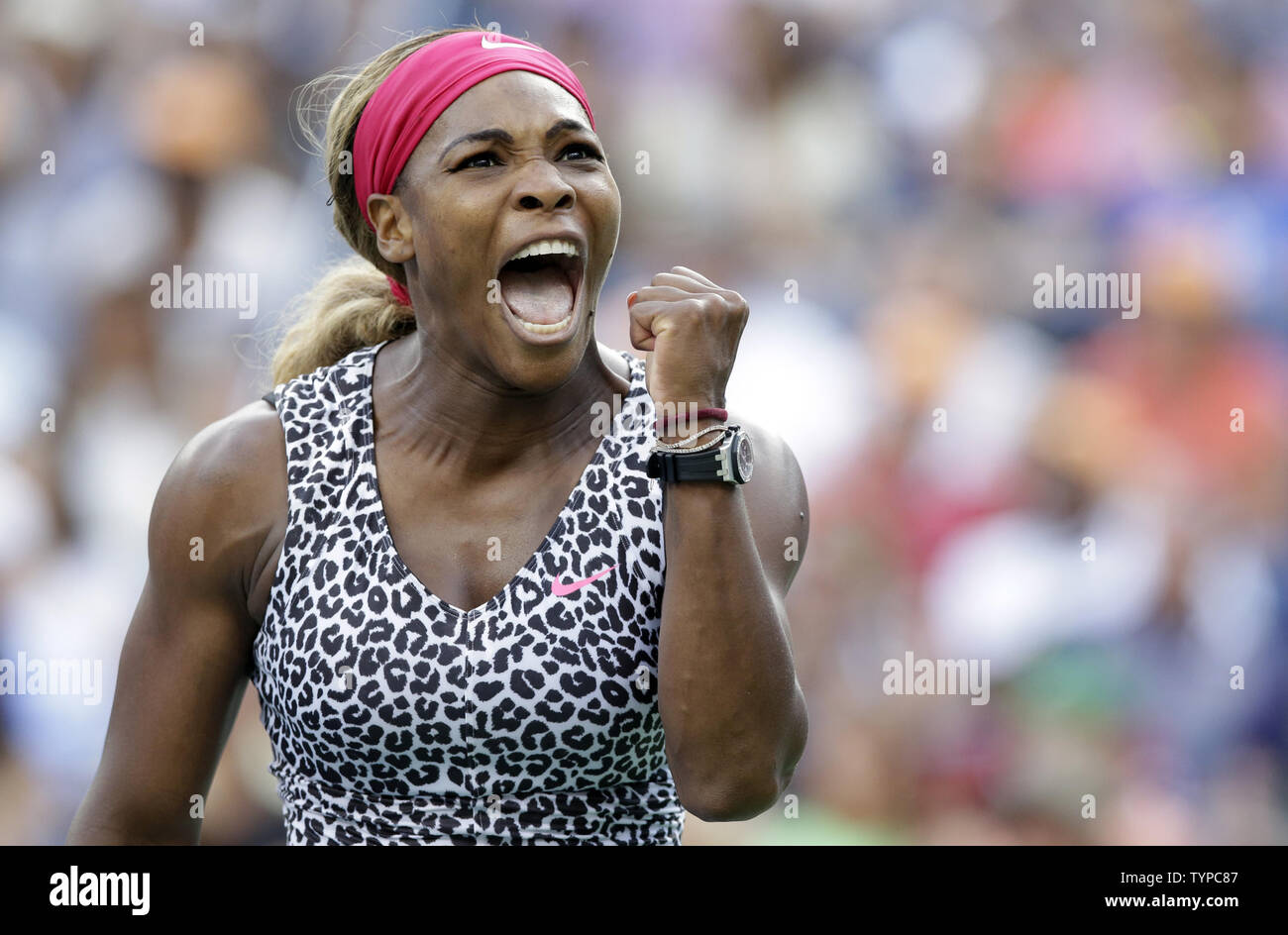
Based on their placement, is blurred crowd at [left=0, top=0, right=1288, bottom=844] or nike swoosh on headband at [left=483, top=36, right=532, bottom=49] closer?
nike swoosh on headband at [left=483, top=36, right=532, bottom=49]

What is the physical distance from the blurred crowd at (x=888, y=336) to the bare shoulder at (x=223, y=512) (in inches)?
67.3

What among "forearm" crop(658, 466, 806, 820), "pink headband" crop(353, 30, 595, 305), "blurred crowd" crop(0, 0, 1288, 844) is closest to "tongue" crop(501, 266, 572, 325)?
"pink headband" crop(353, 30, 595, 305)

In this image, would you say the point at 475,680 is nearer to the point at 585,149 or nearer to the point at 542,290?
the point at 542,290

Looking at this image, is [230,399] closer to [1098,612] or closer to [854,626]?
[854,626]

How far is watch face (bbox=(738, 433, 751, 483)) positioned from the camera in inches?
74.9

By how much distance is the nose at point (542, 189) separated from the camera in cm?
203

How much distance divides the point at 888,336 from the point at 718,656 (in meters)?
2.46

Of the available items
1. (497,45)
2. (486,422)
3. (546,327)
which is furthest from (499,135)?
(486,422)

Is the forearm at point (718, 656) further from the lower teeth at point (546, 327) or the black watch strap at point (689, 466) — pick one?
the lower teeth at point (546, 327)

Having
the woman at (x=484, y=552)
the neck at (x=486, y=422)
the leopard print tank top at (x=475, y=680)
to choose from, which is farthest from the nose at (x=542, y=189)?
the leopard print tank top at (x=475, y=680)

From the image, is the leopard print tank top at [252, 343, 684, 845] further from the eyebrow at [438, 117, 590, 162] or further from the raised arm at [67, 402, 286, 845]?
the eyebrow at [438, 117, 590, 162]

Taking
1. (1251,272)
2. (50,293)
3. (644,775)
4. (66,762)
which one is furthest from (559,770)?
(1251,272)

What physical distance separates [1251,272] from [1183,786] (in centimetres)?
153

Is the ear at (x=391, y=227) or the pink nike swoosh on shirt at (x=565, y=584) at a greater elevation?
the ear at (x=391, y=227)
